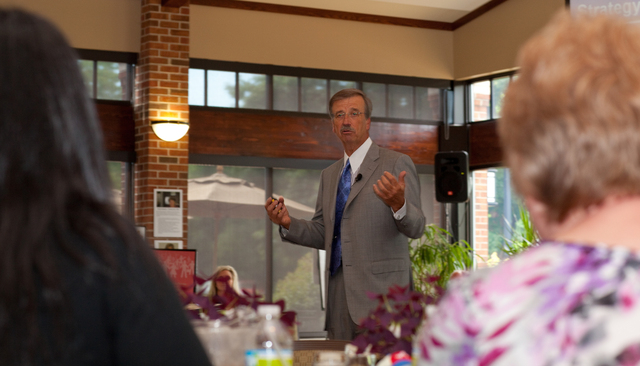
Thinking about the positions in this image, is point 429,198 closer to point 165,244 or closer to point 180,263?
point 165,244

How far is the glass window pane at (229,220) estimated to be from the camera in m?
7.27

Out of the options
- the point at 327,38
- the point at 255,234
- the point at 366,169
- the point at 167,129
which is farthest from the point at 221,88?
the point at 366,169

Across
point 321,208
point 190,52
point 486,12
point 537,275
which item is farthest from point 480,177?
point 537,275

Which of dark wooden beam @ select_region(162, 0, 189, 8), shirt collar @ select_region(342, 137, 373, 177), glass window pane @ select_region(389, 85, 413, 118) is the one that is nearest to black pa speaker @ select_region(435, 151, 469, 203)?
glass window pane @ select_region(389, 85, 413, 118)

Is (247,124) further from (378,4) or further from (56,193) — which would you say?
(56,193)

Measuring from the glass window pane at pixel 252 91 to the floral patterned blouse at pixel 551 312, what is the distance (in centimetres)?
679

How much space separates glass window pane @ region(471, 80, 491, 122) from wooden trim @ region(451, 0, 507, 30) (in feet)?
2.41

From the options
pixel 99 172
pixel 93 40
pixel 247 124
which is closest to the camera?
pixel 99 172

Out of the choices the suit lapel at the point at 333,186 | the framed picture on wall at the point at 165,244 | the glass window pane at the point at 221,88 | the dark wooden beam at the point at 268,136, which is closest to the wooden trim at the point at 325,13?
the glass window pane at the point at 221,88

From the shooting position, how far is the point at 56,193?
0.78 meters

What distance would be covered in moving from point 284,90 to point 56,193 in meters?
6.87

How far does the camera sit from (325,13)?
7766 mm

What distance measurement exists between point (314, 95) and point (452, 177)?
200 cm

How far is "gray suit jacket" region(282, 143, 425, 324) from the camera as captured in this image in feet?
9.14
